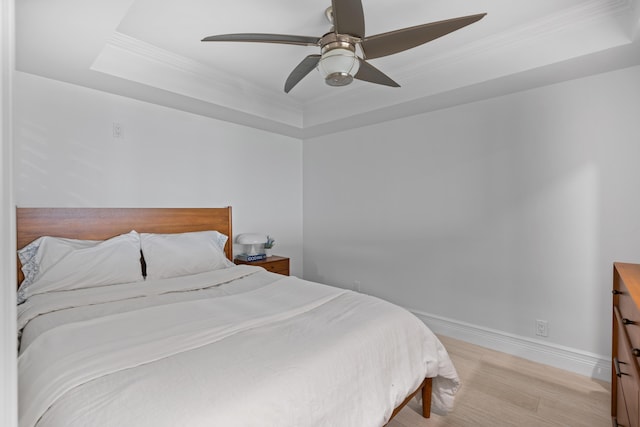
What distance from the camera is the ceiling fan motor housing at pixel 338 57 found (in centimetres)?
161

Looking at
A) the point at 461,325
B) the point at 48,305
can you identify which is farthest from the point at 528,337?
the point at 48,305

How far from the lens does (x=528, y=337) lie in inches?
102

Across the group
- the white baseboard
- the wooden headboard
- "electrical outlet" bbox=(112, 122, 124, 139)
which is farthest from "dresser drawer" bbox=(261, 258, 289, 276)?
"electrical outlet" bbox=(112, 122, 124, 139)

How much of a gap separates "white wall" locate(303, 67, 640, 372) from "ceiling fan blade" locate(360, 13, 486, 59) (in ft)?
4.79

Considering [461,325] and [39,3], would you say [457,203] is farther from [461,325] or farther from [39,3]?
[39,3]

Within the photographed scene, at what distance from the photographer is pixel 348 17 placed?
4.81ft

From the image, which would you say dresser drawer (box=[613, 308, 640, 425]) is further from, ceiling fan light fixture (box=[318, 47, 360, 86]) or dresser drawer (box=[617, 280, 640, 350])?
ceiling fan light fixture (box=[318, 47, 360, 86])

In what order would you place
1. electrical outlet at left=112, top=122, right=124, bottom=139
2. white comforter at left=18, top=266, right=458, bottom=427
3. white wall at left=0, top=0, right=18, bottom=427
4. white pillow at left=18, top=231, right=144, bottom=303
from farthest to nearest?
1. electrical outlet at left=112, top=122, right=124, bottom=139
2. white pillow at left=18, top=231, right=144, bottom=303
3. white comforter at left=18, top=266, right=458, bottom=427
4. white wall at left=0, top=0, right=18, bottom=427

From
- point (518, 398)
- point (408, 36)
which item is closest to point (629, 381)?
point (518, 398)

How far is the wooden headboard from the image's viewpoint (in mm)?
2285

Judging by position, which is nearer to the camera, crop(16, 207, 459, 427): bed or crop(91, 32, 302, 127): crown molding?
crop(16, 207, 459, 427): bed

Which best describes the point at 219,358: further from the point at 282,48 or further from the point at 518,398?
the point at 282,48

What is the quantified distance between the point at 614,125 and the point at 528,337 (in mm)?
1716

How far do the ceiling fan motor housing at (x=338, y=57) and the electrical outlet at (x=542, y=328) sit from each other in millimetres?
2414
